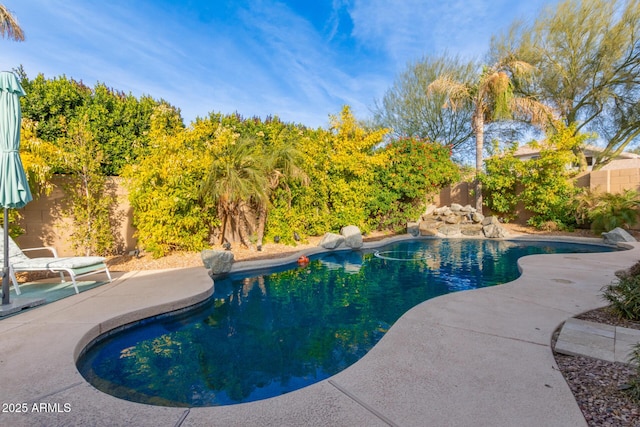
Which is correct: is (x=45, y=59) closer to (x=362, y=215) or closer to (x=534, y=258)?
(x=362, y=215)

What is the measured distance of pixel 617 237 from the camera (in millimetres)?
8938

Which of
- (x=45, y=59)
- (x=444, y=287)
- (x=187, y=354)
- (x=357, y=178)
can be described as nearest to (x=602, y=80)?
(x=357, y=178)

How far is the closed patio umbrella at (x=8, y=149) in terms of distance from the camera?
366 cm

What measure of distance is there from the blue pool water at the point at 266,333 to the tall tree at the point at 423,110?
44.4ft

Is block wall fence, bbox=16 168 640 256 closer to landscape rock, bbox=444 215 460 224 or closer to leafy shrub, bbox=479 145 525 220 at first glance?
landscape rock, bbox=444 215 460 224

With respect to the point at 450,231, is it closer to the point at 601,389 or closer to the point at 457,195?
the point at 457,195

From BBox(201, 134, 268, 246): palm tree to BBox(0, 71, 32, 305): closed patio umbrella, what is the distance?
12.8 ft

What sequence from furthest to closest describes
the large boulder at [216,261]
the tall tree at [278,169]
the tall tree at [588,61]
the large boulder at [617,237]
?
the tall tree at [588,61] → the large boulder at [617,237] → the tall tree at [278,169] → the large boulder at [216,261]

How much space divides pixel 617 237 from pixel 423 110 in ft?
40.3

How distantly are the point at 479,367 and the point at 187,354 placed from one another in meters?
2.85

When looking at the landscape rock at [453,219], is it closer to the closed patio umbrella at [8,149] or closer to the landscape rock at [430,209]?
the landscape rock at [430,209]

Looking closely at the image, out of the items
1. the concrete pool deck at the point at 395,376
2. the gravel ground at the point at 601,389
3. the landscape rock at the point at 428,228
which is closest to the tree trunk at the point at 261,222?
the concrete pool deck at the point at 395,376

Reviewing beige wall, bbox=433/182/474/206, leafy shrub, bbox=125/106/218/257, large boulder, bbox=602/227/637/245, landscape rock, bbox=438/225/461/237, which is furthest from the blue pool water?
beige wall, bbox=433/182/474/206

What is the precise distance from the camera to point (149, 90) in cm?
838
